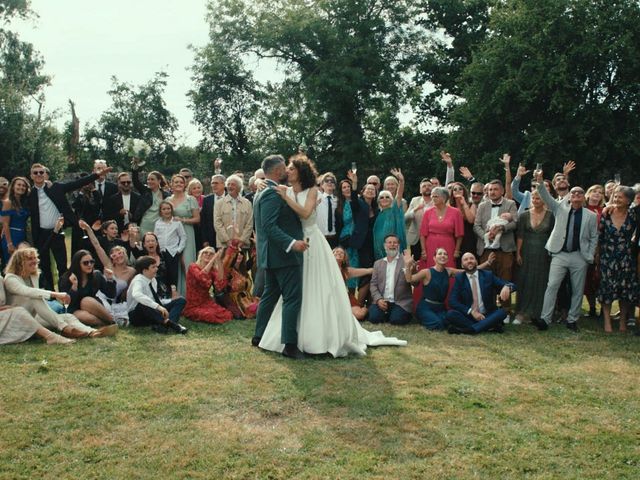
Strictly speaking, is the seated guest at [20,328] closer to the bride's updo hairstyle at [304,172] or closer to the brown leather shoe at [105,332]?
the brown leather shoe at [105,332]

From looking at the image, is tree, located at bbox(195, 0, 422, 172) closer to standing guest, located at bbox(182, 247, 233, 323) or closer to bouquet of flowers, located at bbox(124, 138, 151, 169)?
bouquet of flowers, located at bbox(124, 138, 151, 169)

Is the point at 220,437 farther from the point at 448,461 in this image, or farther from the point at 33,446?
the point at 448,461

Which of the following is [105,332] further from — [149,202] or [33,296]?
[149,202]

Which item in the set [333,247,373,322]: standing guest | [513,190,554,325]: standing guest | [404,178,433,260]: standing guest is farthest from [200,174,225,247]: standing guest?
[513,190,554,325]: standing guest

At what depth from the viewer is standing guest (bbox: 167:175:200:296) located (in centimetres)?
998

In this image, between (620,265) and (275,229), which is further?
(620,265)

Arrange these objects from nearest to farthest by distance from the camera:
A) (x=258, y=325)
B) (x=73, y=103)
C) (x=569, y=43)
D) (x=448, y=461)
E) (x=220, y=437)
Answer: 1. (x=448, y=461)
2. (x=220, y=437)
3. (x=258, y=325)
4. (x=569, y=43)
5. (x=73, y=103)

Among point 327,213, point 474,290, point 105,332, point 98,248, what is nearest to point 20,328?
point 105,332

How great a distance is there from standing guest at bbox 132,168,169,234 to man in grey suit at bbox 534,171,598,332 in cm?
540

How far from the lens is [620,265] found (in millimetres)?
8750

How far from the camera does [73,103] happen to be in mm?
37750

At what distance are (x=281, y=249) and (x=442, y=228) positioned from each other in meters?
3.45

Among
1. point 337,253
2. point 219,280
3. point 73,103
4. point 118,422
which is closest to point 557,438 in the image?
point 118,422

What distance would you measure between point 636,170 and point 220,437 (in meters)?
24.1
